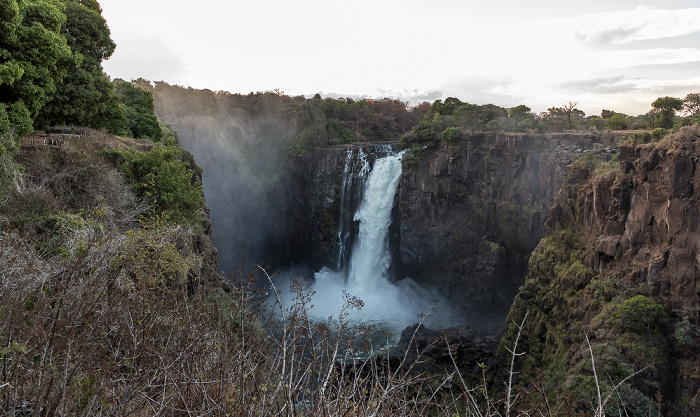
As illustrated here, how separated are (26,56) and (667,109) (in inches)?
1077

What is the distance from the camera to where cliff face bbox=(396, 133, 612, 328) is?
24484mm

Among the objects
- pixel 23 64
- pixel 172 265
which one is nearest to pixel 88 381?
pixel 172 265

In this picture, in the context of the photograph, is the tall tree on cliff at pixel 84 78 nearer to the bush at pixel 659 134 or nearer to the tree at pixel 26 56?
the tree at pixel 26 56

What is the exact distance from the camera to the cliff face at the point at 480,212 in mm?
24484

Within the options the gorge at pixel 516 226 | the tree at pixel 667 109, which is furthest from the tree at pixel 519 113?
the tree at pixel 667 109

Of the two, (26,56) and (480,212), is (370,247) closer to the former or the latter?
(480,212)

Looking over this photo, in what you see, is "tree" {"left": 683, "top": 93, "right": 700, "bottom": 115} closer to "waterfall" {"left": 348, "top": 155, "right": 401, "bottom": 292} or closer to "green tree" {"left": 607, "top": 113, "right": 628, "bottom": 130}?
"green tree" {"left": 607, "top": 113, "right": 628, "bottom": 130}

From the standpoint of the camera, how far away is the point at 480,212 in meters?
27.7

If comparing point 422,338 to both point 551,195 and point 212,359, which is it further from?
point 212,359

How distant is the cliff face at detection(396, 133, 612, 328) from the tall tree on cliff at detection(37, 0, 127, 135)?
19352 millimetres

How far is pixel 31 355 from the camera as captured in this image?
4500 millimetres

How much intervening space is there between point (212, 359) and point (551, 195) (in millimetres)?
23011

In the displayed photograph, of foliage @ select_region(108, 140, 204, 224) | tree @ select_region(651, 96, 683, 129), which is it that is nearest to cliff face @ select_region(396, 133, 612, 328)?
tree @ select_region(651, 96, 683, 129)

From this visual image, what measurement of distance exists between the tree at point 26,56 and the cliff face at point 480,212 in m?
21.8
